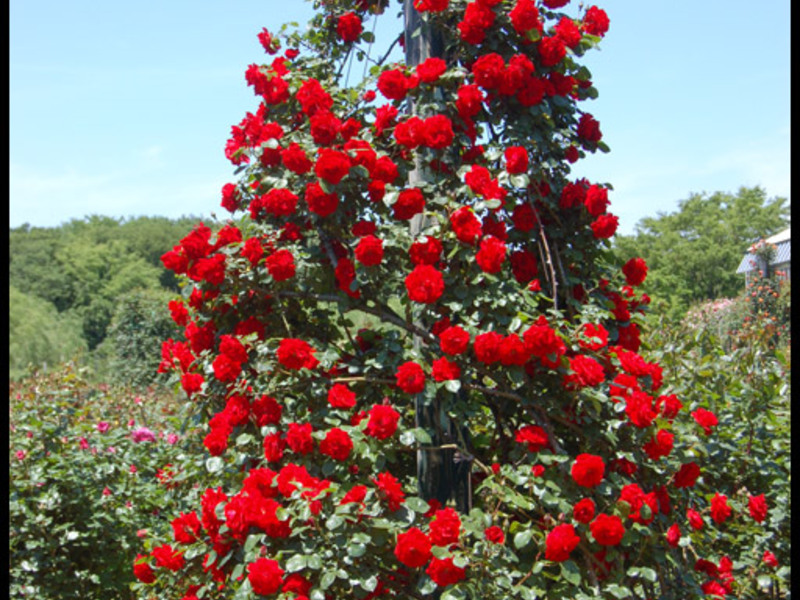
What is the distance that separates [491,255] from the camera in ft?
7.43

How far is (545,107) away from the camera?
8.39 feet

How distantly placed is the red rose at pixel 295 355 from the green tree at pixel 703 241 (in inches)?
1101

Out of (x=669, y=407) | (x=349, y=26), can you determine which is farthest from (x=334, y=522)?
(x=349, y=26)

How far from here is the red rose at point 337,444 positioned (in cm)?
218

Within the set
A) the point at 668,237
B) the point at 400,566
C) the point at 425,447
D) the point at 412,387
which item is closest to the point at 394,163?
the point at 412,387

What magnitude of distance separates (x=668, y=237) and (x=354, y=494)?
33471 mm

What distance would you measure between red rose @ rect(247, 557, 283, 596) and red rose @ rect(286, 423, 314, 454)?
1.06 ft

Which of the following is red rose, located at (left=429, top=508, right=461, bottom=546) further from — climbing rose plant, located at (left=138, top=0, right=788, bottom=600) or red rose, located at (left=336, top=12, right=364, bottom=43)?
red rose, located at (left=336, top=12, right=364, bottom=43)

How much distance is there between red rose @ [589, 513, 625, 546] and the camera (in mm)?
2102

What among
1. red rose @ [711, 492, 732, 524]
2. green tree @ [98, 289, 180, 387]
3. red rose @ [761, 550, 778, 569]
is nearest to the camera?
red rose @ [711, 492, 732, 524]

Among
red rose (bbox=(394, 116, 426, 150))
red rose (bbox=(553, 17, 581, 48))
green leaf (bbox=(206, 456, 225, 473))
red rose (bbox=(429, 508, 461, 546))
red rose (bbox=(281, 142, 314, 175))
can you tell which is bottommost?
red rose (bbox=(429, 508, 461, 546))

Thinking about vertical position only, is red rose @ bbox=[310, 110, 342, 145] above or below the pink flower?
above

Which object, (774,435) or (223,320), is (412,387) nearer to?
(223,320)

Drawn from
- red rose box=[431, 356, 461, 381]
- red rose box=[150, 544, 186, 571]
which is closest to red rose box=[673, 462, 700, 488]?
red rose box=[431, 356, 461, 381]
